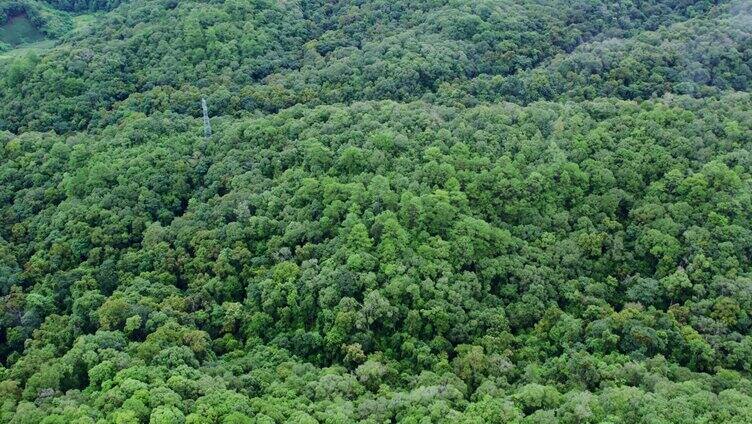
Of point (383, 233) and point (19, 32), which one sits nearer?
point (383, 233)

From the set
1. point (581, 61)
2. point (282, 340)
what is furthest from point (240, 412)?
point (581, 61)

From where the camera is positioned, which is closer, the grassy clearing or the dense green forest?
the dense green forest

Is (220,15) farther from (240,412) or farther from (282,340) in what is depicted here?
(240,412)

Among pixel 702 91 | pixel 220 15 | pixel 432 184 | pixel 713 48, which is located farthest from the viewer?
pixel 220 15

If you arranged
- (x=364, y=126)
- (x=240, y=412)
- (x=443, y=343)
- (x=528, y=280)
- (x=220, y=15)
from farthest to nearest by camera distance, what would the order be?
1. (x=220, y=15)
2. (x=364, y=126)
3. (x=528, y=280)
4. (x=443, y=343)
5. (x=240, y=412)

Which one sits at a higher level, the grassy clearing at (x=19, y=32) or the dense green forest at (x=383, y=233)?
the grassy clearing at (x=19, y=32)

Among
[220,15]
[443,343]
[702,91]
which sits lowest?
[443,343]

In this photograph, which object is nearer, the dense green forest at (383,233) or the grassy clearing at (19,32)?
the dense green forest at (383,233)

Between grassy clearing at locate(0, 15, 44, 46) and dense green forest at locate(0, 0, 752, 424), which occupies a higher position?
grassy clearing at locate(0, 15, 44, 46)
